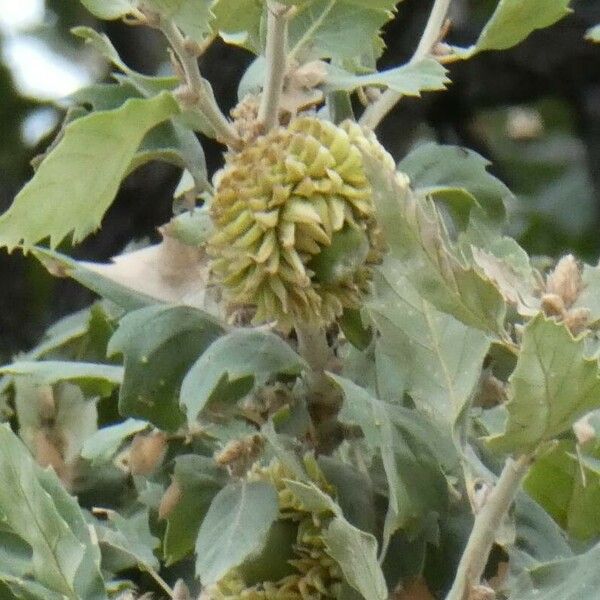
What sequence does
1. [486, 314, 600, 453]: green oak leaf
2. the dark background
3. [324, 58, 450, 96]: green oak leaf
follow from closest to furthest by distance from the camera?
[486, 314, 600, 453]: green oak leaf < [324, 58, 450, 96]: green oak leaf < the dark background

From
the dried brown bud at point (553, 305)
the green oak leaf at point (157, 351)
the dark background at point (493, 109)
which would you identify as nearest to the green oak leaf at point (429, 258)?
the dried brown bud at point (553, 305)

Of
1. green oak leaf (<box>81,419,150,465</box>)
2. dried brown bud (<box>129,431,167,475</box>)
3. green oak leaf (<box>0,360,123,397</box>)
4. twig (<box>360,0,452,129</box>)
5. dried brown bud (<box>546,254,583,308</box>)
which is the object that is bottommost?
dried brown bud (<box>129,431,167,475</box>)

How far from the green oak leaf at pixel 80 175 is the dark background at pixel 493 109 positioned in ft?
3.28

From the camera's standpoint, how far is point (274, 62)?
1.74 feet

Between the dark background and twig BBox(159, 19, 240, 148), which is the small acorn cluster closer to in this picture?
twig BBox(159, 19, 240, 148)

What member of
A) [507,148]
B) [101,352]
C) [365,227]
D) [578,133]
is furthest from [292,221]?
[507,148]

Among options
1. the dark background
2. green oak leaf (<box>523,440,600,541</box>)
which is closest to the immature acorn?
green oak leaf (<box>523,440,600,541</box>)

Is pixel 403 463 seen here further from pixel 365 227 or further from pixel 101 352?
pixel 101 352

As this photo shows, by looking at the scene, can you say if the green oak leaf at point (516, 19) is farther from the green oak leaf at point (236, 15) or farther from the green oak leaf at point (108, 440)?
the green oak leaf at point (108, 440)

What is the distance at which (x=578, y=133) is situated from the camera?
2.06m

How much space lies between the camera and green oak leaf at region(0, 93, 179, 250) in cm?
50

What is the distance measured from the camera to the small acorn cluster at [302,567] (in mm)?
542

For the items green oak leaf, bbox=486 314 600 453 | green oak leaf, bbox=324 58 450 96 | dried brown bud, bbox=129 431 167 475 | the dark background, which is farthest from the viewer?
the dark background

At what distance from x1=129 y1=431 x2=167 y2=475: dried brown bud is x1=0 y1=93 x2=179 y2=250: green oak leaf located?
169 mm
